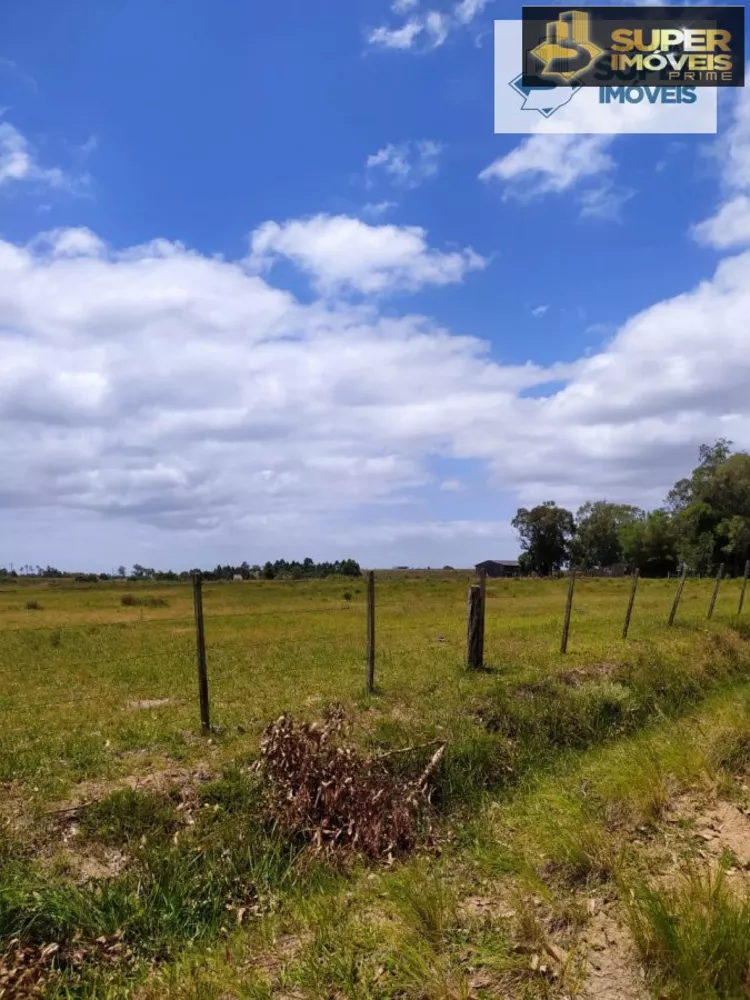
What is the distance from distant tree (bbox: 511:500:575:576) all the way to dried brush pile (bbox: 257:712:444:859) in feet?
354

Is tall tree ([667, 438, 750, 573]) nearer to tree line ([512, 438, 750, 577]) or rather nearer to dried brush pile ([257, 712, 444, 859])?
tree line ([512, 438, 750, 577])

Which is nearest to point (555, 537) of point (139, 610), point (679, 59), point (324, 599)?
point (324, 599)

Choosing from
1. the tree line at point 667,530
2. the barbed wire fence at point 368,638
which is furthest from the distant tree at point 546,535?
the barbed wire fence at point 368,638

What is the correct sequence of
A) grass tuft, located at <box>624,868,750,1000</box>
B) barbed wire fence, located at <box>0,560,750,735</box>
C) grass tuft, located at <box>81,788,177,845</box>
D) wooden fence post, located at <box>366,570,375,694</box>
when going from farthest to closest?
wooden fence post, located at <box>366,570,375,694</box>, barbed wire fence, located at <box>0,560,750,735</box>, grass tuft, located at <box>81,788,177,845</box>, grass tuft, located at <box>624,868,750,1000</box>

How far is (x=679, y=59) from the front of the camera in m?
17.3

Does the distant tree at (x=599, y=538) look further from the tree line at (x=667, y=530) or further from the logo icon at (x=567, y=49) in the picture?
the logo icon at (x=567, y=49)

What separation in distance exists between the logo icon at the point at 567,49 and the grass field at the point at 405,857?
47.1 feet

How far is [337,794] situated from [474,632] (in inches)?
280

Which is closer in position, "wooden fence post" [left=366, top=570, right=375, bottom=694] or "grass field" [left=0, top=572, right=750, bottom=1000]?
"grass field" [left=0, top=572, right=750, bottom=1000]

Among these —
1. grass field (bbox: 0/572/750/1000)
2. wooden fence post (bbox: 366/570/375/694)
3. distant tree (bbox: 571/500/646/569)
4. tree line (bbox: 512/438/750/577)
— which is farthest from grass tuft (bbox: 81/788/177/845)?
distant tree (bbox: 571/500/646/569)

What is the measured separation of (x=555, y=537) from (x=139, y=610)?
8628 cm

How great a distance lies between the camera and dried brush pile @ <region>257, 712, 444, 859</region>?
741 cm

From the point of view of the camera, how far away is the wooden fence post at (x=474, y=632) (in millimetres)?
14148

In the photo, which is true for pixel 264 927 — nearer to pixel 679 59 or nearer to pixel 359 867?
pixel 359 867
